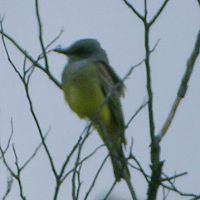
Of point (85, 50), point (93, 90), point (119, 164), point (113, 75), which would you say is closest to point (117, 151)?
point (119, 164)

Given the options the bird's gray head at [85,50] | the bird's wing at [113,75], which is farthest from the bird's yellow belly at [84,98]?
the bird's gray head at [85,50]

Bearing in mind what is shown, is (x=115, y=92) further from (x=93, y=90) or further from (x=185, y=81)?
(x=185, y=81)

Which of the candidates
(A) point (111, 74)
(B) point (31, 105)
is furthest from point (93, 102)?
(B) point (31, 105)

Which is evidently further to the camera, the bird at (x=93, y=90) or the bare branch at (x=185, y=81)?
the bird at (x=93, y=90)

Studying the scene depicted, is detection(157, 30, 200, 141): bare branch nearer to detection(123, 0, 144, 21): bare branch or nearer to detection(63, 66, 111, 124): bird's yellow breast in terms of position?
detection(123, 0, 144, 21): bare branch

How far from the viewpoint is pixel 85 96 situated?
6.96 m

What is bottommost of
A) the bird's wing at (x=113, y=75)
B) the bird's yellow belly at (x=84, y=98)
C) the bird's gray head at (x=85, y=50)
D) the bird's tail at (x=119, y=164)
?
the bird's tail at (x=119, y=164)

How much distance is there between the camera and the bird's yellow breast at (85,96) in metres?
6.90

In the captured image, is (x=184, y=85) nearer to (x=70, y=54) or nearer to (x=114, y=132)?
(x=114, y=132)

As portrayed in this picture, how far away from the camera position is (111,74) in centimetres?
708

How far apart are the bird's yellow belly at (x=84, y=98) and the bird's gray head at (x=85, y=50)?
21.5 inches

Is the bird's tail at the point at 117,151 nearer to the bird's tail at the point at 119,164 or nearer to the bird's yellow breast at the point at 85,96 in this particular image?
the bird's tail at the point at 119,164

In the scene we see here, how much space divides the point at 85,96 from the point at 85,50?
77 cm

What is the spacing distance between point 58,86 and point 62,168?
222 centimetres
